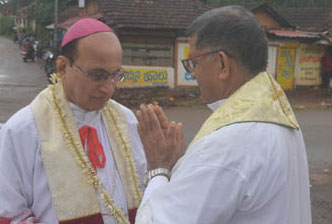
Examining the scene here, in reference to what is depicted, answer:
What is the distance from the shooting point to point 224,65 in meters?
1.61

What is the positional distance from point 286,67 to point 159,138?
48.0 ft

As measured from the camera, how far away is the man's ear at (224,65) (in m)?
1.59

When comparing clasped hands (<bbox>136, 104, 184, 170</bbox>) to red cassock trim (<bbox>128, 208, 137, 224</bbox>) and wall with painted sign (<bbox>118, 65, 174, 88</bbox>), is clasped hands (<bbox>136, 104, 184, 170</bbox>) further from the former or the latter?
wall with painted sign (<bbox>118, 65, 174, 88</bbox>)

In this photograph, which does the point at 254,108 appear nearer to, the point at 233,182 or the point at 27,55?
the point at 233,182

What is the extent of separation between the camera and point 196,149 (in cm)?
146

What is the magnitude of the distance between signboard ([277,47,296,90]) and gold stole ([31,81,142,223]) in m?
14.0

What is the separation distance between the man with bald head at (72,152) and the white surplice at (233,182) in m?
0.76

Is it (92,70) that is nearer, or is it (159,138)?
(159,138)

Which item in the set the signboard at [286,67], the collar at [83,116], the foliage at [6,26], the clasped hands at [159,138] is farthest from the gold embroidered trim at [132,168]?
the foliage at [6,26]

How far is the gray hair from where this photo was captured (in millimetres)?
1569

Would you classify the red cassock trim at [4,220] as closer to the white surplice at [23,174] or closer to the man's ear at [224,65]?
the white surplice at [23,174]

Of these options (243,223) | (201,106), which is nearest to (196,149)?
(243,223)

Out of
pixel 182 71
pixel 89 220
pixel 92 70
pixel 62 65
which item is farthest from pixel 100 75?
pixel 182 71

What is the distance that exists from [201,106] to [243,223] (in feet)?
37.8
